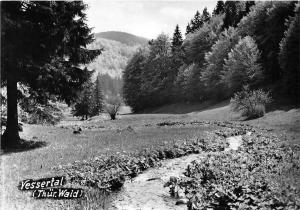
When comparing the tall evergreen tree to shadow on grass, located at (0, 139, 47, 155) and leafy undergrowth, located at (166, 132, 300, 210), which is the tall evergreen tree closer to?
shadow on grass, located at (0, 139, 47, 155)

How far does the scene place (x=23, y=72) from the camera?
2105cm

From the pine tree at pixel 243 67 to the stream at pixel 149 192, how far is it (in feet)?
154

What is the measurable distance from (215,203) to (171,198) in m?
2.33

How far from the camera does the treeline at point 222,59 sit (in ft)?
192

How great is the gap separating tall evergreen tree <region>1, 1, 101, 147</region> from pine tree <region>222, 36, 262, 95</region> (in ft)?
136

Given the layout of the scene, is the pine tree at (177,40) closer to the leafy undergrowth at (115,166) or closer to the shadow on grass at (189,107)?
the shadow on grass at (189,107)

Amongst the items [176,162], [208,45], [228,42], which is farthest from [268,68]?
[176,162]

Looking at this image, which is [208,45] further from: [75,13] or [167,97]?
[75,13]

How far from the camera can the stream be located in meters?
12.0

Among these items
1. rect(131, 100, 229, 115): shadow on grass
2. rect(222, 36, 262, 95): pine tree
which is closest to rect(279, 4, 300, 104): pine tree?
rect(222, 36, 262, 95): pine tree

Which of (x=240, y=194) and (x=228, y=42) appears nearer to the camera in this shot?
(x=240, y=194)

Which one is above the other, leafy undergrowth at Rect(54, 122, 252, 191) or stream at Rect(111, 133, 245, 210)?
leafy undergrowth at Rect(54, 122, 252, 191)

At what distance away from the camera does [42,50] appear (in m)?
21.6

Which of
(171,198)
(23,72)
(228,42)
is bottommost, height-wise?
(171,198)
